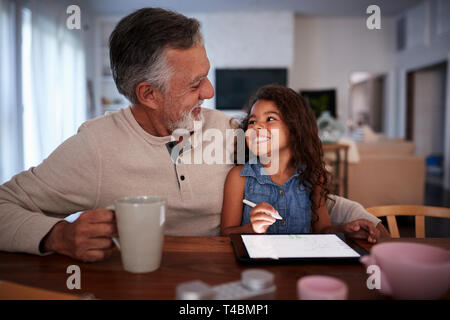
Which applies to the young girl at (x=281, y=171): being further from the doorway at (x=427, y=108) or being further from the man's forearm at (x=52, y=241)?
the doorway at (x=427, y=108)

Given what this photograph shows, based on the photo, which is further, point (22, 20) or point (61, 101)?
point (61, 101)

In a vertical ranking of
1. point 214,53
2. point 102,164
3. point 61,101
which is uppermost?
point 214,53

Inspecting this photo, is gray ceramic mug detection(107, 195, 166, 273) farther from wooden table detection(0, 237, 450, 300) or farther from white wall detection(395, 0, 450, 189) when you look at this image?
white wall detection(395, 0, 450, 189)

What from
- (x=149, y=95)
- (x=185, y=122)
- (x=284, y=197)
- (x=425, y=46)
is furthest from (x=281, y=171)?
(x=425, y=46)

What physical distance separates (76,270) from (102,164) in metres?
0.47

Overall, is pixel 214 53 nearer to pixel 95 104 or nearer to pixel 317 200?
pixel 95 104

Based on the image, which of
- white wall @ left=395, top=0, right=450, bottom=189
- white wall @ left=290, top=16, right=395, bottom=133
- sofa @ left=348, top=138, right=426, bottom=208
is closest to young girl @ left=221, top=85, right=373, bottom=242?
sofa @ left=348, top=138, right=426, bottom=208

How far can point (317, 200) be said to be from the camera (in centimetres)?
117

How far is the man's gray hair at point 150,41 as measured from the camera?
3.40ft

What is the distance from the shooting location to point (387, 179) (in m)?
3.51

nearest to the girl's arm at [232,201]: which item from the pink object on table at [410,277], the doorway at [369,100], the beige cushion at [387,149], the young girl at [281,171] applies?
the young girl at [281,171]

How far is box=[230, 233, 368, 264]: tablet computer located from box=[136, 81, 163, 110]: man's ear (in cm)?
56
